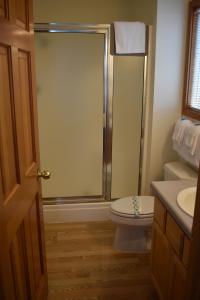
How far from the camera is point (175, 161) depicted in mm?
2615

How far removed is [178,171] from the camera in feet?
7.57

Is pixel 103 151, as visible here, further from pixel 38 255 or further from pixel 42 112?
pixel 38 255

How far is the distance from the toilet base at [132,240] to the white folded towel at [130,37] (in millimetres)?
1612

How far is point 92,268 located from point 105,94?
5.46 feet

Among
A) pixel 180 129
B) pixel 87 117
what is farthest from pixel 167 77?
pixel 87 117

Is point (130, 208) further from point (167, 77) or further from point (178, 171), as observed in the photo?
point (167, 77)

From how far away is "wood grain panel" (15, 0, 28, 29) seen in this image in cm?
124

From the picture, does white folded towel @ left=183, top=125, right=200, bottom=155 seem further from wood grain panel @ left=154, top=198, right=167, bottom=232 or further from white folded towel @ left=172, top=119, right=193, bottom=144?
wood grain panel @ left=154, top=198, right=167, bottom=232

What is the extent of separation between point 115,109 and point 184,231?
6.16 ft

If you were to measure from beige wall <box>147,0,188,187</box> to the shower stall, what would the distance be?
27 cm

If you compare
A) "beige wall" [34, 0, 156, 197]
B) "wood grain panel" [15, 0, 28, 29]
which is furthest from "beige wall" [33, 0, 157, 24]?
"wood grain panel" [15, 0, 28, 29]

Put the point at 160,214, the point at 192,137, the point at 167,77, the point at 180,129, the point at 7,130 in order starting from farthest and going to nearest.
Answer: the point at 167,77, the point at 180,129, the point at 192,137, the point at 160,214, the point at 7,130

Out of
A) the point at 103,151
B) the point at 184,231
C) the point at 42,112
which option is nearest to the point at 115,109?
the point at 103,151

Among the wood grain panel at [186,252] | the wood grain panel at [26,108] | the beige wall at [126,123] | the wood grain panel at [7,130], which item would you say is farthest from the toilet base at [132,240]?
the wood grain panel at [7,130]
